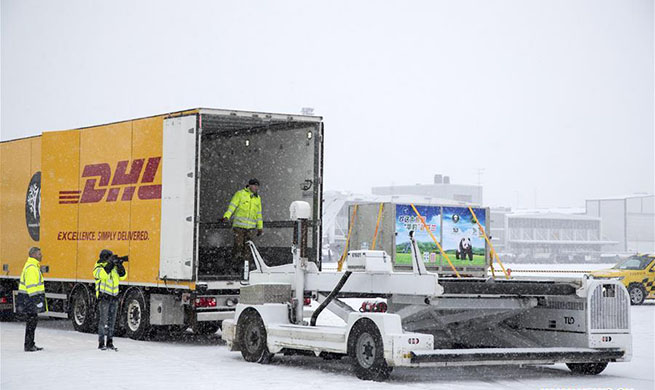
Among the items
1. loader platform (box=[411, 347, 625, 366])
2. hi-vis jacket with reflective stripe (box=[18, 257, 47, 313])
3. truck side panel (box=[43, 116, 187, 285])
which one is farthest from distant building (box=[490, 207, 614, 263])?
loader platform (box=[411, 347, 625, 366])

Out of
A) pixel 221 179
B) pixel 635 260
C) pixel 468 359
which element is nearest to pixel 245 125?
pixel 221 179

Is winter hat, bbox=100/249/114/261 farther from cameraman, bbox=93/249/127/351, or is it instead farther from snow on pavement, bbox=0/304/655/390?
snow on pavement, bbox=0/304/655/390

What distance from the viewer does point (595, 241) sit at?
4439 inches

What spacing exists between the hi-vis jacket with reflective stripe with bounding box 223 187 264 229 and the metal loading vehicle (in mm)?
2845

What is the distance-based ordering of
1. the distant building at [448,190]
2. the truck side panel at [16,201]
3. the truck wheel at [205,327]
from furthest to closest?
the distant building at [448,190] → the truck side panel at [16,201] → the truck wheel at [205,327]

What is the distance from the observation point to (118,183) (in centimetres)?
1623

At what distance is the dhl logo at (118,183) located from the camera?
50.6ft

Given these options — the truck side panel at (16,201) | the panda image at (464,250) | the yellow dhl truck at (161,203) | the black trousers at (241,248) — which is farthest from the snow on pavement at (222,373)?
the panda image at (464,250)

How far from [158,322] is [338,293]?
4.66 metres

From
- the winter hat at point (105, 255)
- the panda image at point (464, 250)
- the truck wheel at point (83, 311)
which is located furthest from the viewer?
the panda image at point (464, 250)

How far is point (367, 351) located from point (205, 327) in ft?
23.8

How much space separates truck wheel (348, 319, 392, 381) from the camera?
1016cm

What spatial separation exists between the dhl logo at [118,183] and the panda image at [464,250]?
13.4 metres

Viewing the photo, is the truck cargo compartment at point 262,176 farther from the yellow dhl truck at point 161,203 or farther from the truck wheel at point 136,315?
the truck wheel at point 136,315
